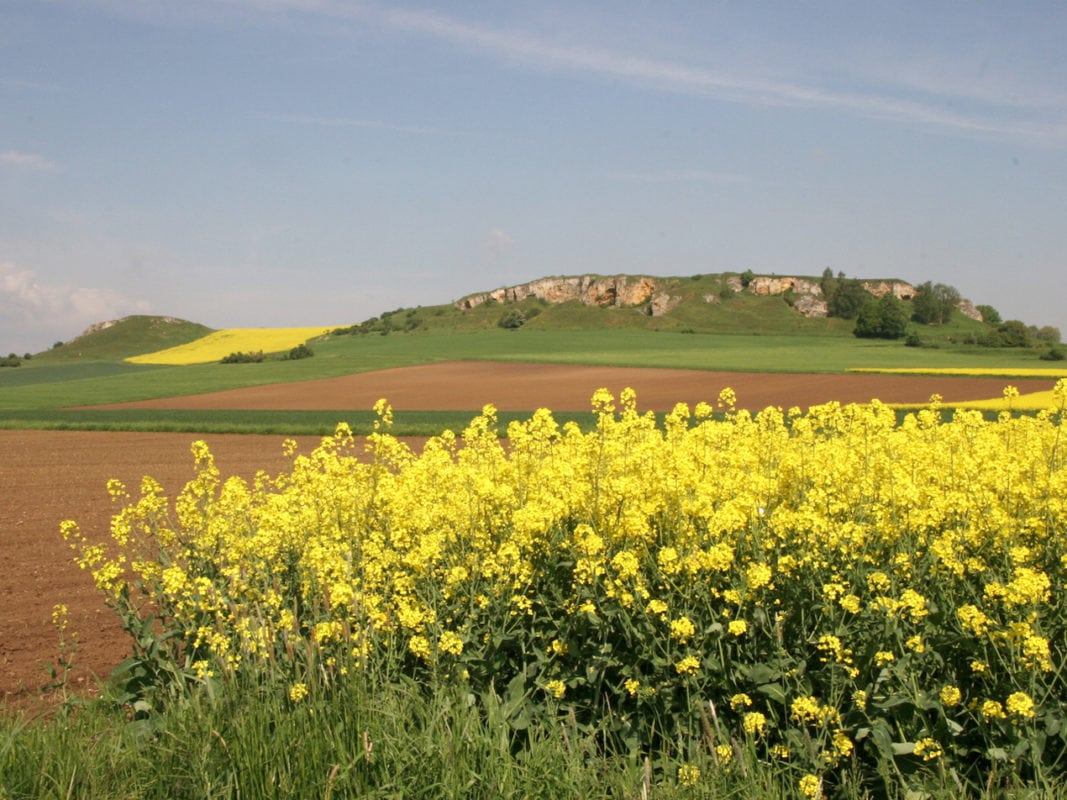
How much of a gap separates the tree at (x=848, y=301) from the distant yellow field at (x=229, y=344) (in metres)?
70.2

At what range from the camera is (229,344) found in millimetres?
112000

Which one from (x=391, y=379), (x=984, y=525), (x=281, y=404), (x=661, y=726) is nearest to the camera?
(x=661, y=726)

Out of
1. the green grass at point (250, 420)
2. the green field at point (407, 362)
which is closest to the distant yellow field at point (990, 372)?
the green field at point (407, 362)

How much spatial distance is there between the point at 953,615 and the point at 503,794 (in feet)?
→ 8.71

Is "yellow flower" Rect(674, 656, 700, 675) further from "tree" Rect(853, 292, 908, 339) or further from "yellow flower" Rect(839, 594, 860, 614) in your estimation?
"tree" Rect(853, 292, 908, 339)

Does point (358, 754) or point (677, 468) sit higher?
point (677, 468)

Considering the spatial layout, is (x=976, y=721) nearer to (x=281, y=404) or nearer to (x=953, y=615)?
(x=953, y=615)

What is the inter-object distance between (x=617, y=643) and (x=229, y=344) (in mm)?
113626

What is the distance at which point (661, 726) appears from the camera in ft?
16.2

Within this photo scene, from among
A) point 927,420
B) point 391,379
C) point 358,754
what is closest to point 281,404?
point 391,379

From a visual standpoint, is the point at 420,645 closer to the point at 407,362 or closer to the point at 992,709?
the point at 992,709

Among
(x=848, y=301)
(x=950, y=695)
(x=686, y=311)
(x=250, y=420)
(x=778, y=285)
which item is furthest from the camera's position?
(x=778, y=285)

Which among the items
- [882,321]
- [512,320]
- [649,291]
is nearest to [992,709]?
[882,321]

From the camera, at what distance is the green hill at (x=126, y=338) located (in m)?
110
